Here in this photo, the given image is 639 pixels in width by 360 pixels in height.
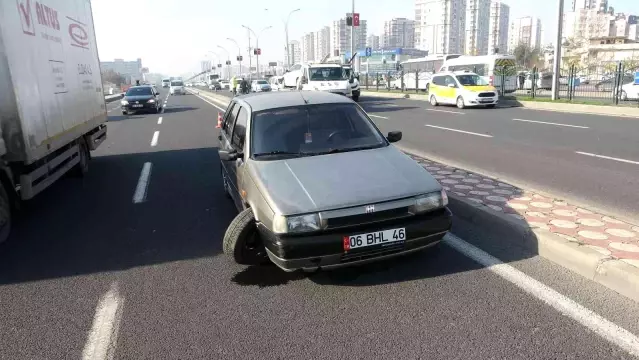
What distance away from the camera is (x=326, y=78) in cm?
2631

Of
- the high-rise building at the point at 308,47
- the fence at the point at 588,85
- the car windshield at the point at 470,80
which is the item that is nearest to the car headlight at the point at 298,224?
the car windshield at the point at 470,80

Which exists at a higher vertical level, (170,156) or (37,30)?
(37,30)

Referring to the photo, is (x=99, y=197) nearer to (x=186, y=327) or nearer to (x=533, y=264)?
(x=186, y=327)

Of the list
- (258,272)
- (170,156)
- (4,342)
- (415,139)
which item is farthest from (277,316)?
(415,139)

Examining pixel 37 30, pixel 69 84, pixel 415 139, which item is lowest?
pixel 415 139

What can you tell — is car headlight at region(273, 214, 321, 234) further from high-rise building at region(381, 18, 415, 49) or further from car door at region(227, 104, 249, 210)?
high-rise building at region(381, 18, 415, 49)

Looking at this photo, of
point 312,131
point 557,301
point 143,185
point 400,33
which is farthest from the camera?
point 400,33

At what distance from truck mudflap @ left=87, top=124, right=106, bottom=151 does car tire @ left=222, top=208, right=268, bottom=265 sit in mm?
6506

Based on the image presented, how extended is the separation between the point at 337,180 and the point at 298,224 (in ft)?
2.02

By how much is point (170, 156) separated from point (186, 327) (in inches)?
319

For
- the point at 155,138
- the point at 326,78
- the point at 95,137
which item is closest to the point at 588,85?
the point at 326,78

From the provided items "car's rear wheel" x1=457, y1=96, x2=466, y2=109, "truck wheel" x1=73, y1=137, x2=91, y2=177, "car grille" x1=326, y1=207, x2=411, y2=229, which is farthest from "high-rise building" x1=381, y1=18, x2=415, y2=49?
"car grille" x1=326, y1=207, x2=411, y2=229

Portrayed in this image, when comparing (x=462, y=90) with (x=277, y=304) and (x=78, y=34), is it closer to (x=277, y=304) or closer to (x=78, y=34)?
(x=78, y=34)

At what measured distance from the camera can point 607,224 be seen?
15.3 feet
